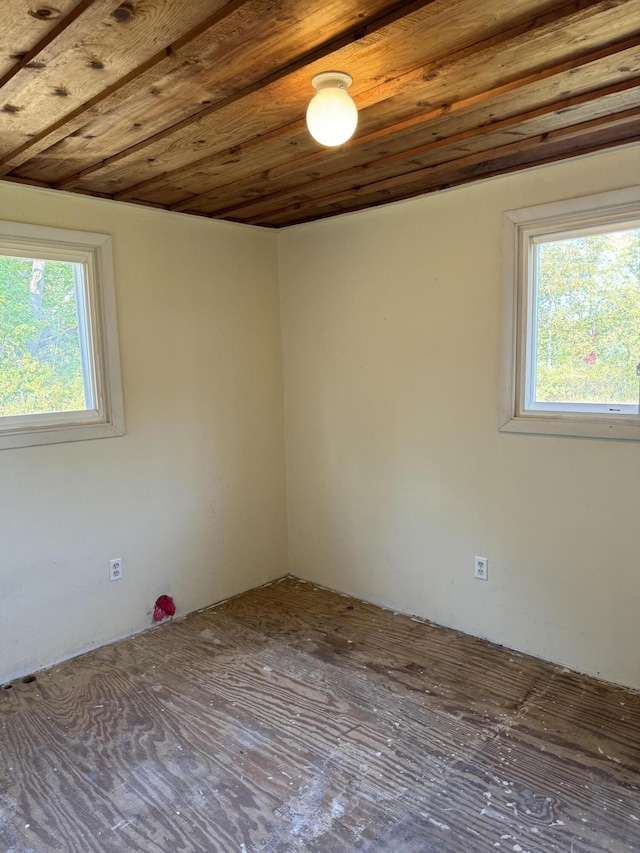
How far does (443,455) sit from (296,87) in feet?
6.23

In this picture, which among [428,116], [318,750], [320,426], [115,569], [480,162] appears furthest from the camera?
[320,426]

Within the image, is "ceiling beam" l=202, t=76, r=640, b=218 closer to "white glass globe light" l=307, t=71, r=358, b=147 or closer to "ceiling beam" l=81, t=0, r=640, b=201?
"ceiling beam" l=81, t=0, r=640, b=201

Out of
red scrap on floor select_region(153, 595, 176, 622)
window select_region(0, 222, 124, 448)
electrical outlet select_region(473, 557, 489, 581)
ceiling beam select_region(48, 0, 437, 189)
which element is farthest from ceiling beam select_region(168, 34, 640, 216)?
red scrap on floor select_region(153, 595, 176, 622)

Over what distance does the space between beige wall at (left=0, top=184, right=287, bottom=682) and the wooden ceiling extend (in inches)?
22.4

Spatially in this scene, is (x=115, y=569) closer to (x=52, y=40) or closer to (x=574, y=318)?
(x=52, y=40)

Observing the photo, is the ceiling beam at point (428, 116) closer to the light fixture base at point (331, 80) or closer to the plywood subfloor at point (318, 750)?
the light fixture base at point (331, 80)

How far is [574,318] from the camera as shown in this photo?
98.0 inches

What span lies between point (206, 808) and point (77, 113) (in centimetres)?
236

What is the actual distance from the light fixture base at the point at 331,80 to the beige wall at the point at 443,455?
1253mm

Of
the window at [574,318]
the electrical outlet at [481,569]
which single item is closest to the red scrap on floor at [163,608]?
the electrical outlet at [481,569]

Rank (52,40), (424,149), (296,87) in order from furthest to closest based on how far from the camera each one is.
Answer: (424,149)
(296,87)
(52,40)

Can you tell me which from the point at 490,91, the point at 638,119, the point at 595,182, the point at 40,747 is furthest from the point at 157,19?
the point at 40,747

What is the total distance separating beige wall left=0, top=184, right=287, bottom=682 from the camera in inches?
104

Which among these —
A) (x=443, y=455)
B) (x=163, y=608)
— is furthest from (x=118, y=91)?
(x=163, y=608)
